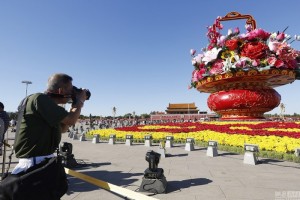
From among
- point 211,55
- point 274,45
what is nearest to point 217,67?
point 211,55

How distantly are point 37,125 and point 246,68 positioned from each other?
924 inches

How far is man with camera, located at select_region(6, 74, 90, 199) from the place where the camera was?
2.58 metres

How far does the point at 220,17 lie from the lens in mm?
28047

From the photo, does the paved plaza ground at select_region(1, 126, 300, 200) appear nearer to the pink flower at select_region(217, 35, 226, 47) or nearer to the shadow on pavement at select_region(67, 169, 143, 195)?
the shadow on pavement at select_region(67, 169, 143, 195)

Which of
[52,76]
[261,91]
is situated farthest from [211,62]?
[52,76]

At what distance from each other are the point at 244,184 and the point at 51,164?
547 cm

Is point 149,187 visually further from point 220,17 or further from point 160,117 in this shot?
point 160,117

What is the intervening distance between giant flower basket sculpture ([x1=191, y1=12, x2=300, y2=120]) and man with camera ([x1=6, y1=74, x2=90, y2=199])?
2298cm

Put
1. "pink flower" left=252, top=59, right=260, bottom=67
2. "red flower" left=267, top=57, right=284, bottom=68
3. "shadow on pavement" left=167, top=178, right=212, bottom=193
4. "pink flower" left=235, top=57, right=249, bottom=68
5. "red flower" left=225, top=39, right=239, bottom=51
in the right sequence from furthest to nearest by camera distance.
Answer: "red flower" left=225, top=39, right=239, bottom=51 → "pink flower" left=235, top=57, right=249, bottom=68 → "pink flower" left=252, top=59, right=260, bottom=67 → "red flower" left=267, top=57, right=284, bottom=68 → "shadow on pavement" left=167, top=178, right=212, bottom=193

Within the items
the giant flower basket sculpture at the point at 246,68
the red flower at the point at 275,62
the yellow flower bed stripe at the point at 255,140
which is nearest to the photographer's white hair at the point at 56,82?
the yellow flower bed stripe at the point at 255,140

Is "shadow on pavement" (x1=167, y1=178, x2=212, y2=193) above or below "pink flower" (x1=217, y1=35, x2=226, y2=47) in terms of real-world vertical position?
below

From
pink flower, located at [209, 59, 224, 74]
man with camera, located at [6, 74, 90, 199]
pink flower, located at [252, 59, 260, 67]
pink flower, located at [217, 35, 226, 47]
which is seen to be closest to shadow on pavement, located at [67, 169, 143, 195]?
man with camera, located at [6, 74, 90, 199]

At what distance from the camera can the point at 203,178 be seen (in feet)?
23.6

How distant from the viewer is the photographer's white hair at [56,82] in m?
2.82
